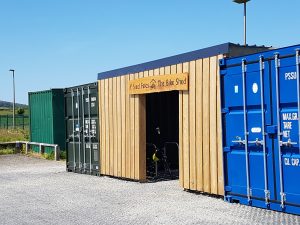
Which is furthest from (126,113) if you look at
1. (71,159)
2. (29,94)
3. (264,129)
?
(29,94)

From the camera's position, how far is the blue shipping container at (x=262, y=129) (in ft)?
26.0

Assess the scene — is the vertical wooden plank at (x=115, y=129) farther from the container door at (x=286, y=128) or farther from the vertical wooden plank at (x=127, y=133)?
the container door at (x=286, y=128)

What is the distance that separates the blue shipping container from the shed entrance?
494 centimetres

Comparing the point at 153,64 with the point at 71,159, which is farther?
the point at 71,159

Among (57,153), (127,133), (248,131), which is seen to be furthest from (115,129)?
(57,153)

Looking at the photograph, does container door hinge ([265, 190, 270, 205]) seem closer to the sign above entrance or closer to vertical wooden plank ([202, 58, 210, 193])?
vertical wooden plank ([202, 58, 210, 193])

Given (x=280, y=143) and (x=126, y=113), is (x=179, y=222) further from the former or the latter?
(x=126, y=113)

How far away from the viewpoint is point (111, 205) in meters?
9.72

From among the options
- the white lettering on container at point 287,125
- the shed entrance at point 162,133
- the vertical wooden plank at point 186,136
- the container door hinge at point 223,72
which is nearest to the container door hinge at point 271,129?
the white lettering on container at point 287,125

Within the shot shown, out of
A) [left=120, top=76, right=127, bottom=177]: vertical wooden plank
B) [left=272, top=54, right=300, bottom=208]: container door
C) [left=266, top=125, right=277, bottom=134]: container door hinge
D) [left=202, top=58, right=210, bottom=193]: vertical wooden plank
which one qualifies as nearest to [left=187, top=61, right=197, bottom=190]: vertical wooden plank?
[left=202, top=58, right=210, bottom=193]: vertical wooden plank

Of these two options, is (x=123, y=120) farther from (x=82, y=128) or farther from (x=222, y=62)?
(x=222, y=62)

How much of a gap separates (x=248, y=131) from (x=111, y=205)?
3.12 m

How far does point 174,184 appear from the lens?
40.5 feet

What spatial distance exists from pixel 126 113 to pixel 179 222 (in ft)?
19.4
